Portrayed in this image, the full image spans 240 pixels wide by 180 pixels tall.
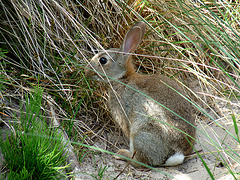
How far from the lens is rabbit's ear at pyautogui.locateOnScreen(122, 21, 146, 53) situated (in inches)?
139

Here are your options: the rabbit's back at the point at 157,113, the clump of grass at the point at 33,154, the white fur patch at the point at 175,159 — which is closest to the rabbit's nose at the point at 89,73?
the rabbit's back at the point at 157,113

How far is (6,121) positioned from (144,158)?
4.74ft

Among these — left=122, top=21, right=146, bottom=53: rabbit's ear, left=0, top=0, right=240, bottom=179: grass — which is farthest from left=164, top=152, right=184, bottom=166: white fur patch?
left=122, top=21, right=146, bottom=53: rabbit's ear

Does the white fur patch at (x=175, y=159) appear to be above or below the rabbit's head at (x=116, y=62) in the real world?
below

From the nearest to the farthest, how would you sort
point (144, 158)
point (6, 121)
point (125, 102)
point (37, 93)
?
point (37, 93) < point (6, 121) < point (144, 158) < point (125, 102)

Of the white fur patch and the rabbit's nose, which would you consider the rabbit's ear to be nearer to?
the rabbit's nose

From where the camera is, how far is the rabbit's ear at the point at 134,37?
3.53 m

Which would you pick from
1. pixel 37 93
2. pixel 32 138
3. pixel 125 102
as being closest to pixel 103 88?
pixel 125 102

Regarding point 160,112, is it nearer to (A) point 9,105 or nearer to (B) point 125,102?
(B) point 125,102

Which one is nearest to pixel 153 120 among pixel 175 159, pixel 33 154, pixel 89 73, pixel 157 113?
pixel 157 113

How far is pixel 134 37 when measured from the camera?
3611mm

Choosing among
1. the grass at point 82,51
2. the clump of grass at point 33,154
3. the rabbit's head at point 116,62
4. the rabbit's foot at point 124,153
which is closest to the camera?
the clump of grass at point 33,154

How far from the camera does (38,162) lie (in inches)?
94.8

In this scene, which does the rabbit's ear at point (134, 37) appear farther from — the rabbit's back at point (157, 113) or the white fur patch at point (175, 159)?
the white fur patch at point (175, 159)
